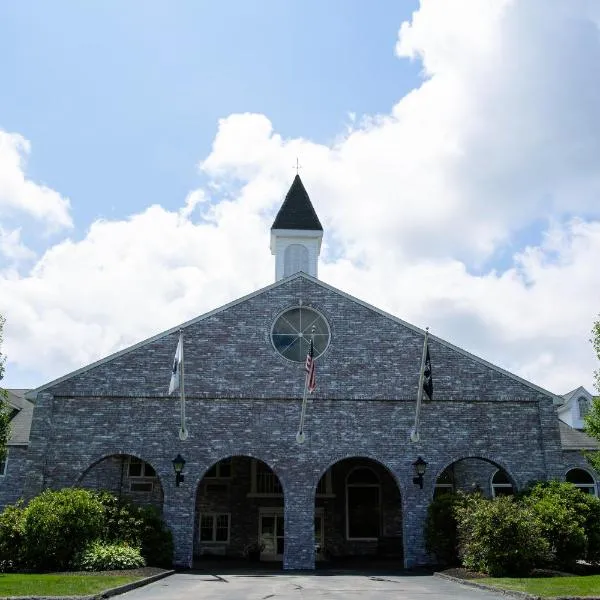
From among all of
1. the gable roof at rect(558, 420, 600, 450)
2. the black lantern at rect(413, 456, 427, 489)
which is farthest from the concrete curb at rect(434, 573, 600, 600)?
the gable roof at rect(558, 420, 600, 450)

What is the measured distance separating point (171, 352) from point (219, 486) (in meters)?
7.75

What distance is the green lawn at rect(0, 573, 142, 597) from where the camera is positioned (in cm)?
1312

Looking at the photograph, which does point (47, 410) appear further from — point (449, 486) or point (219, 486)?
point (449, 486)

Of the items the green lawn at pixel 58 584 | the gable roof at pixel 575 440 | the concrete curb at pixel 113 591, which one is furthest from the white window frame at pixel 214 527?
the gable roof at pixel 575 440

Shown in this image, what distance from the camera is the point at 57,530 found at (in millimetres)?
19062

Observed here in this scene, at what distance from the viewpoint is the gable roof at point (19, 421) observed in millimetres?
29141

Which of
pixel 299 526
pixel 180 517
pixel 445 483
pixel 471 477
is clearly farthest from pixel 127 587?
pixel 471 477

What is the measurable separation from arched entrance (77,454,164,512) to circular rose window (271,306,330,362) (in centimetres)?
864

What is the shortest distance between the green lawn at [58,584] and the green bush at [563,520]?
37.8 ft

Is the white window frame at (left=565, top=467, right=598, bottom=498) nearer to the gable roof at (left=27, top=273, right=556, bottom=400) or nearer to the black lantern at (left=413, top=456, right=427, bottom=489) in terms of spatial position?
the gable roof at (left=27, top=273, right=556, bottom=400)

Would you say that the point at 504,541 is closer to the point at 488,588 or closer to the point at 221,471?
the point at 488,588

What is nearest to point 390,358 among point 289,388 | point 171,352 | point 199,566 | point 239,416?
point 289,388

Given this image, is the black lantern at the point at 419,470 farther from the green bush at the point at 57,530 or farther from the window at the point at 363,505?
the green bush at the point at 57,530

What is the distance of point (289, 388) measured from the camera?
948 inches
